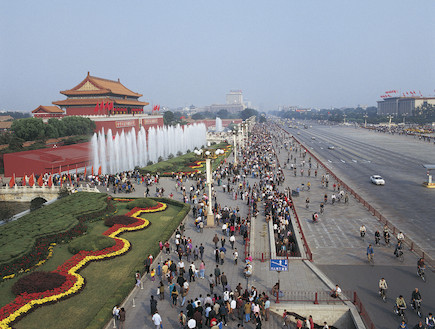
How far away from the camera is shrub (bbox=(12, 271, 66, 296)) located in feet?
42.6

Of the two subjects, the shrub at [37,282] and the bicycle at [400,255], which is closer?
the shrub at [37,282]

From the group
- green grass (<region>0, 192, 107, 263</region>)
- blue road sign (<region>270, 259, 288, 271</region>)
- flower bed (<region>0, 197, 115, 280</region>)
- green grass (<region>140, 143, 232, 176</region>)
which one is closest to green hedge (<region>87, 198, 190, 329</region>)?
flower bed (<region>0, 197, 115, 280</region>)

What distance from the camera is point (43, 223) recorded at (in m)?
19.1

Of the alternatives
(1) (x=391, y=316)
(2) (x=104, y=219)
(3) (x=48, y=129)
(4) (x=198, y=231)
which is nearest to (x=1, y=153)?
(3) (x=48, y=129)

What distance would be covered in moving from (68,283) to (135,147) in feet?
122

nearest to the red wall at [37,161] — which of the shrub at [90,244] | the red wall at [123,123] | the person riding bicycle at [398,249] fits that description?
the red wall at [123,123]

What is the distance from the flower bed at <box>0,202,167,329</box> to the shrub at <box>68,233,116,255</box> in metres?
0.23

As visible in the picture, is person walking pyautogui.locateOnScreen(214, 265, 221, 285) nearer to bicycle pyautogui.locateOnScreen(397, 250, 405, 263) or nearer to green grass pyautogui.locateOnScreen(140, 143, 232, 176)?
bicycle pyautogui.locateOnScreen(397, 250, 405, 263)

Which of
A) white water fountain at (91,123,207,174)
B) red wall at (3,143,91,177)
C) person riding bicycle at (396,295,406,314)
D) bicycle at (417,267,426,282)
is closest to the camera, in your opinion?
person riding bicycle at (396,295,406,314)

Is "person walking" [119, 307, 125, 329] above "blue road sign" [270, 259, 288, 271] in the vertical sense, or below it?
below

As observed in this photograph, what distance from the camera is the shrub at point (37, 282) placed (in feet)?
42.6

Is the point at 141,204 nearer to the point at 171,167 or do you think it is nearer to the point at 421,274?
the point at 421,274

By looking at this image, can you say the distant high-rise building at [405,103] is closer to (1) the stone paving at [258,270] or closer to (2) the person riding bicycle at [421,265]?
(1) the stone paving at [258,270]

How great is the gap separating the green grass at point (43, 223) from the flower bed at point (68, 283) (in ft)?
6.51
